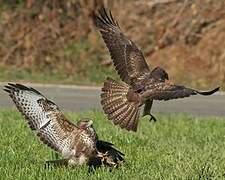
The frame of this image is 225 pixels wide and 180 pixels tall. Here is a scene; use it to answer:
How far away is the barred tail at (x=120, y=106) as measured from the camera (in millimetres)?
7484

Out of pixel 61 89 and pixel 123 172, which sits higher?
pixel 123 172

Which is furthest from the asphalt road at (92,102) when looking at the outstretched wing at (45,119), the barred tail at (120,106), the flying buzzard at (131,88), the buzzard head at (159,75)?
the outstretched wing at (45,119)

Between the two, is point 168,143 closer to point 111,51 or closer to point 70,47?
point 111,51

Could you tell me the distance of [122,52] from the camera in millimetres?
8305

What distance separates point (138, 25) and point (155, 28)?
486mm

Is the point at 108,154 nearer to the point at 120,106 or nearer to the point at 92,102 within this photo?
the point at 120,106

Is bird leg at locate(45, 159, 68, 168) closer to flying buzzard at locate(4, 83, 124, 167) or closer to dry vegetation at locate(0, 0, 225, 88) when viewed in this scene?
flying buzzard at locate(4, 83, 124, 167)

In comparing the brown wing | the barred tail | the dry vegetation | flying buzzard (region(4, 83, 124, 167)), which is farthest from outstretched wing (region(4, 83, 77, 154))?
the dry vegetation

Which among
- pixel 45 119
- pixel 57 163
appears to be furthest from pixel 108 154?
pixel 45 119

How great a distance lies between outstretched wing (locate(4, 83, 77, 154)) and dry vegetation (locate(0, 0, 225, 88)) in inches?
497

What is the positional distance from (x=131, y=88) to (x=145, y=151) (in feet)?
4.09

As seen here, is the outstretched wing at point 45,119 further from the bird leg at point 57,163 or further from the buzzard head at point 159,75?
the buzzard head at point 159,75

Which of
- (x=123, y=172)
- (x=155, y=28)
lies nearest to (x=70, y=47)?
(x=155, y=28)

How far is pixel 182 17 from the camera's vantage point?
849 inches
